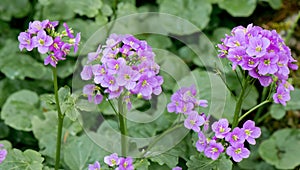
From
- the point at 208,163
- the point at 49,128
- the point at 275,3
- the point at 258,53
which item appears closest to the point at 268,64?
the point at 258,53

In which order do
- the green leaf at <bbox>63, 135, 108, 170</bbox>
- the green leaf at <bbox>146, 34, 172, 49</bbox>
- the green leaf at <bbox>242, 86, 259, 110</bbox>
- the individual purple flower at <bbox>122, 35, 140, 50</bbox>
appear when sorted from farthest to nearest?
→ the green leaf at <bbox>146, 34, 172, 49</bbox>, the green leaf at <bbox>242, 86, 259, 110</bbox>, the green leaf at <bbox>63, 135, 108, 170</bbox>, the individual purple flower at <bbox>122, 35, 140, 50</bbox>

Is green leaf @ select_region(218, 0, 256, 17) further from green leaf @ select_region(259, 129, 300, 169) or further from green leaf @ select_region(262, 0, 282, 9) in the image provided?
green leaf @ select_region(259, 129, 300, 169)

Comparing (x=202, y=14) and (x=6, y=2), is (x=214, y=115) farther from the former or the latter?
(x=6, y=2)

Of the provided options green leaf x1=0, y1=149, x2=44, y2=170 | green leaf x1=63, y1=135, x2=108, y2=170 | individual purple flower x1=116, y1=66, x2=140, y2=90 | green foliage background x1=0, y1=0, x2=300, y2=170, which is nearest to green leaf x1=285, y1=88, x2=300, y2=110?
green foliage background x1=0, y1=0, x2=300, y2=170

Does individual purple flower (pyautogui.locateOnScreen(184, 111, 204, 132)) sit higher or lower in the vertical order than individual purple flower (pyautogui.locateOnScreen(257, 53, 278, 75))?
lower

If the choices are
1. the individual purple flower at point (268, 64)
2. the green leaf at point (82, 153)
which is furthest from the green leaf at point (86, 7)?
the individual purple flower at point (268, 64)

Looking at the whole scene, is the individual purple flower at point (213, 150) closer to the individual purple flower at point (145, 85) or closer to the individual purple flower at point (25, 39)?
Answer: the individual purple flower at point (145, 85)

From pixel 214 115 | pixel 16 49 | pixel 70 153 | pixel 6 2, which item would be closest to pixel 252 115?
pixel 214 115
